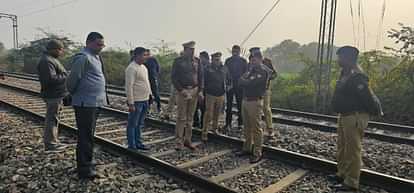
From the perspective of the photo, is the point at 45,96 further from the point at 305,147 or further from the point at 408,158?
the point at 408,158

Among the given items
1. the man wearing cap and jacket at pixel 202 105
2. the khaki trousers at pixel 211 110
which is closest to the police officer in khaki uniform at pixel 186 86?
the khaki trousers at pixel 211 110

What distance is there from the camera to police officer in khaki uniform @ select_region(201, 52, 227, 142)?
6566mm

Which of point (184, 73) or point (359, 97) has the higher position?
point (184, 73)

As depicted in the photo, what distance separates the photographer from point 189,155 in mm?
5582

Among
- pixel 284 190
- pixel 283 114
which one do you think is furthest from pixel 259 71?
pixel 283 114

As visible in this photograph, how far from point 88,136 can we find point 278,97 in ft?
34.9

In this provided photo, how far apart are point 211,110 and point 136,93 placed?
178 centimetres

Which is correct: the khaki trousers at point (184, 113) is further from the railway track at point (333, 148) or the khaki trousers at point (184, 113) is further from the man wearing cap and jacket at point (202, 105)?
the railway track at point (333, 148)

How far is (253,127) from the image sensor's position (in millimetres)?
5551

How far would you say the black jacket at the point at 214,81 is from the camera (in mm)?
6672

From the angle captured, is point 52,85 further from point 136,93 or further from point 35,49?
point 35,49

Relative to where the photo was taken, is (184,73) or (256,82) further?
(184,73)

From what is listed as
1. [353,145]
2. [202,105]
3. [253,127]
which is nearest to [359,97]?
[353,145]

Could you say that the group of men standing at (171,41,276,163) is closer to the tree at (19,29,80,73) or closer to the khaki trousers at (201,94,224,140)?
the khaki trousers at (201,94,224,140)
